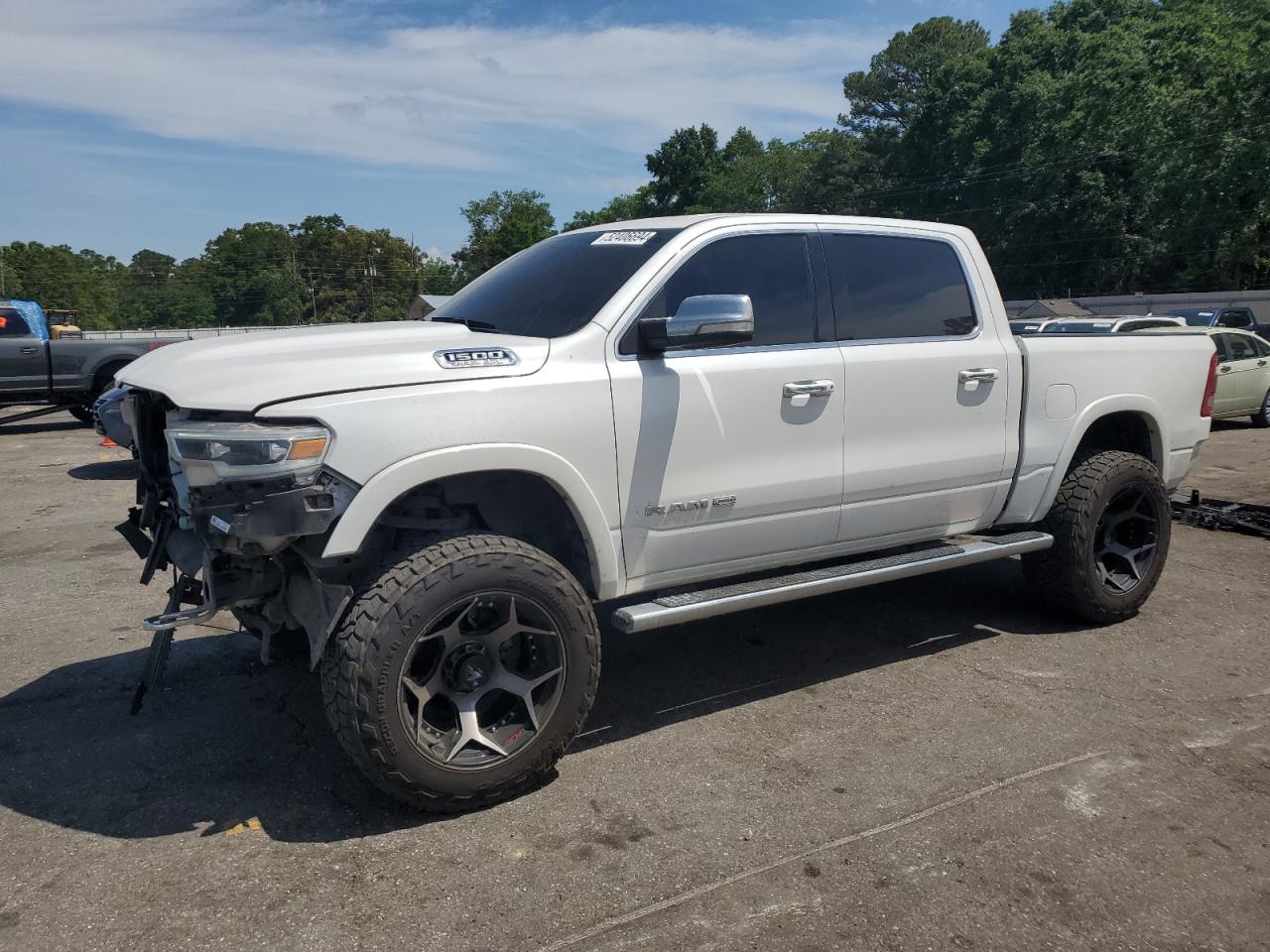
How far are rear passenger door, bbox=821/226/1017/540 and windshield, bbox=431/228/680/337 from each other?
95 cm

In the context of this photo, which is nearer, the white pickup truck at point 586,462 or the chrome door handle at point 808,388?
the white pickup truck at point 586,462

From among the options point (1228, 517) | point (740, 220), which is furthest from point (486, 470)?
point (1228, 517)

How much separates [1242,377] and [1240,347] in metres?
0.46

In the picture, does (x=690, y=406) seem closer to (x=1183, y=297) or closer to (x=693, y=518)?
(x=693, y=518)

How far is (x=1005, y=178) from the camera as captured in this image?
183 feet

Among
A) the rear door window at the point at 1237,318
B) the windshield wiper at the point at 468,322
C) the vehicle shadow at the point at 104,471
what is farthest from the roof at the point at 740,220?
the rear door window at the point at 1237,318

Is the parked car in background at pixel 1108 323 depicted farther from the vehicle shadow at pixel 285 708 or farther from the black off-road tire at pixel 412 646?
the black off-road tire at pixel 412 646

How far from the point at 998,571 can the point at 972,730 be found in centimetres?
278

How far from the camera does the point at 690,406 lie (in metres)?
3.74

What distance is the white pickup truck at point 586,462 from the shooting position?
3.09 meters

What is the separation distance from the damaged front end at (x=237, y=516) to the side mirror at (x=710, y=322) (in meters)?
1.27

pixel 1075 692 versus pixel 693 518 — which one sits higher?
pixel 693 518

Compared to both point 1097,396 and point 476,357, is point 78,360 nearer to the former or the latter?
point 476,357

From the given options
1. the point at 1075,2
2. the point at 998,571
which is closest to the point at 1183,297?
the point at 1075,2
